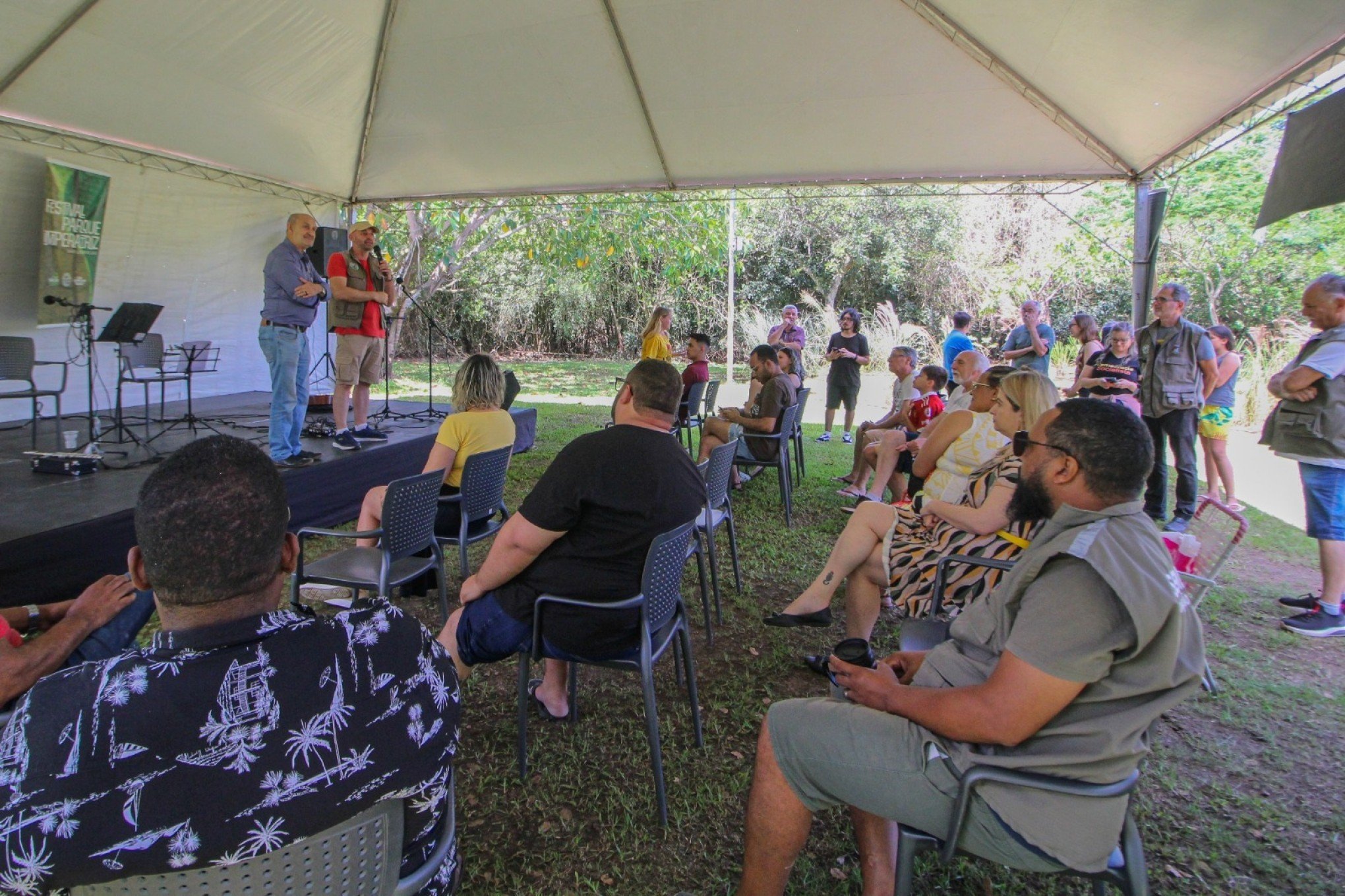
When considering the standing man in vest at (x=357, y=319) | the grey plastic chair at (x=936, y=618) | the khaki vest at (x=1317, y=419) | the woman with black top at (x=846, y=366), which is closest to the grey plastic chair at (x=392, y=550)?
the grey plastic chair at (x=936, y=618)

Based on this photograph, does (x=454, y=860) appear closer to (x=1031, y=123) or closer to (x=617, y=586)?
(x=617, y=586)

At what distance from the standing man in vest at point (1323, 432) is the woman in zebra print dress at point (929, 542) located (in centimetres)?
179

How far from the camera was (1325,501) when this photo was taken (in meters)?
3.48

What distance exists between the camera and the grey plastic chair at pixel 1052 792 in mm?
1314

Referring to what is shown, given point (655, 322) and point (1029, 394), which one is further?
point (655, 322)

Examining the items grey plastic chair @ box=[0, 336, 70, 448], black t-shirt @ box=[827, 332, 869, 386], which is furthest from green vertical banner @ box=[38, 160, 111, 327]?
black t-shirt @ box=[827, 332, 869, 386]

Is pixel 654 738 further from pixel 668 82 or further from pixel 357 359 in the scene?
pixel 668 82

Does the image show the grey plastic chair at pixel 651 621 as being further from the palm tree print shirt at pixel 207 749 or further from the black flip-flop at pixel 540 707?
the palm tree print shirt at pixel 207 749

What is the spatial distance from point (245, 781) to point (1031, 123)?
729 centimetres

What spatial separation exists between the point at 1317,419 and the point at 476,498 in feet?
13.4

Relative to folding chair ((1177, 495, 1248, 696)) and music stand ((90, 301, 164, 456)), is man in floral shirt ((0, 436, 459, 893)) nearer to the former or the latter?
folding chair ((1177, 495, 1248, 696))

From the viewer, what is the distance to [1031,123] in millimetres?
6262

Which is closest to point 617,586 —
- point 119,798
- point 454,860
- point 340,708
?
point 454,860

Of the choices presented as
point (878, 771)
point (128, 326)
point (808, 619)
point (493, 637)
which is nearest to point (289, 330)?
point (128, 326)
